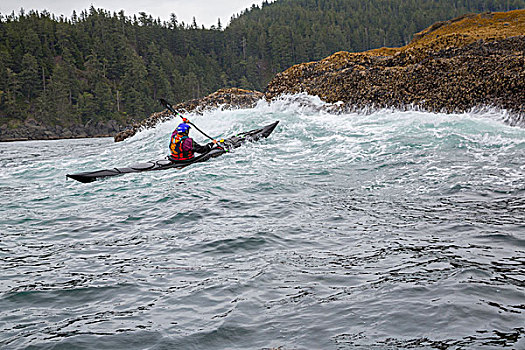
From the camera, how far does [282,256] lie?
4.45 metres

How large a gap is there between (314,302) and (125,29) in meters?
107

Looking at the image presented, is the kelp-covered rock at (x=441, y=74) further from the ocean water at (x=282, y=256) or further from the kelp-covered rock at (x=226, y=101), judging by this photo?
the ocean water at (x=282, y=256)

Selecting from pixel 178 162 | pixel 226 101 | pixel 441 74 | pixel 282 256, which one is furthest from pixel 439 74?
pixel 282 256

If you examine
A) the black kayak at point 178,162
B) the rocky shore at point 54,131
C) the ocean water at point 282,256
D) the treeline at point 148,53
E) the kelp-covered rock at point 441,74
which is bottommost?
the ocean water at point 282,256

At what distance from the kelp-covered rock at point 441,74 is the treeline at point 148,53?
6268cm

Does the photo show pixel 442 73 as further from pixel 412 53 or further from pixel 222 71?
pixel 222 71

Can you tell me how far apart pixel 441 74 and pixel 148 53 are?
309 feet

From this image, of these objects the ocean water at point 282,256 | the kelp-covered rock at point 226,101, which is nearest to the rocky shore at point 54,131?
the kelp-covered rock at point 226,101

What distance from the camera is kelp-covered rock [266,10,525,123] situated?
11.8 meters

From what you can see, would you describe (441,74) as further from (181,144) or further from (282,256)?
(282,256)

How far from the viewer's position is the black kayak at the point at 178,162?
389 inches

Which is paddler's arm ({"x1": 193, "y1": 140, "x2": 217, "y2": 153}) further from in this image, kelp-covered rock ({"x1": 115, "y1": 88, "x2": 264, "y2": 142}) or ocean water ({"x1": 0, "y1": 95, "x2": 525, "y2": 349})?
kelp-covered rock ({"x1": 115, "y1": 88, "x2": 264, "y2": 142})

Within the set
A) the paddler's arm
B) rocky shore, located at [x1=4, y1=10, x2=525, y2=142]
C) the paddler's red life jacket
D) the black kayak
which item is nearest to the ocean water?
the black kayak

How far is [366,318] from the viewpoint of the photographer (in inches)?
118
